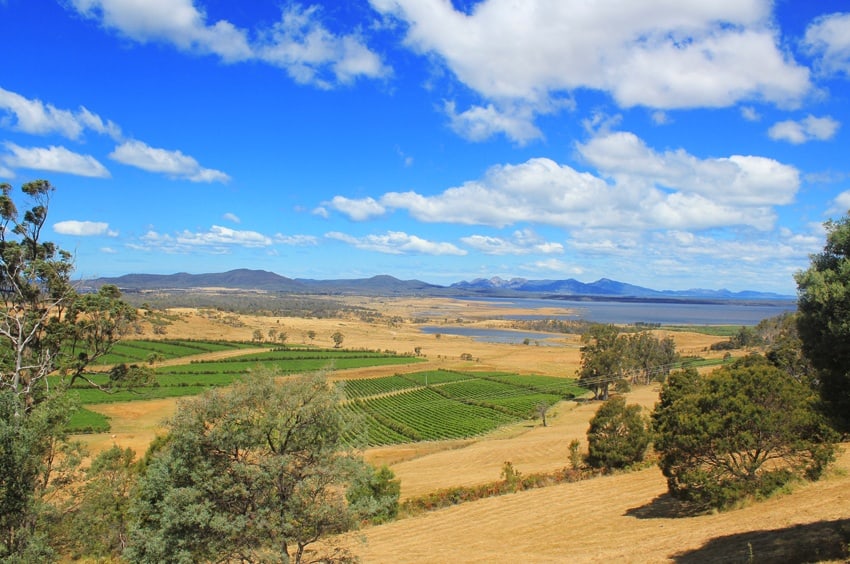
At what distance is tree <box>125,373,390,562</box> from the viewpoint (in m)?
12.3

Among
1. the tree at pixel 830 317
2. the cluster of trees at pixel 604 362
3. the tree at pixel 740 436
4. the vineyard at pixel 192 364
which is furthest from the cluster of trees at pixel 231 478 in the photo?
the cluster of trees at pixel 604 362

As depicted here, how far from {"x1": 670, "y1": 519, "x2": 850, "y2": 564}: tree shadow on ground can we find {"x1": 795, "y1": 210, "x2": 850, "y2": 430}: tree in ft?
10.7

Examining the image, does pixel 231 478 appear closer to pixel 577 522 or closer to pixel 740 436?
pixel 577 522

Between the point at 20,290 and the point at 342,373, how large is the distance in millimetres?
83080

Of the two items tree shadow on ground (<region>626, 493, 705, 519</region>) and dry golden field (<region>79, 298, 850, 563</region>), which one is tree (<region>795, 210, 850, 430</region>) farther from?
tree shadow on ground (<region>626, 493, 705, 519</region>)

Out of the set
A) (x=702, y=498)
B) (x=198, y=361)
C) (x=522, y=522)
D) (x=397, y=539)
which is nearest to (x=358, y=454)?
(x=397, y=539)

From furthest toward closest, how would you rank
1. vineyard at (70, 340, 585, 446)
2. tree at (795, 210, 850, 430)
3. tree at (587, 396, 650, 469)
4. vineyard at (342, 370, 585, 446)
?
vineyard at (70, 340, 585, 446) < vineyard at (342, 370, 585, 446) < tree at (587, 396, 650, 469) < tree at (795, 210, 850, 430)

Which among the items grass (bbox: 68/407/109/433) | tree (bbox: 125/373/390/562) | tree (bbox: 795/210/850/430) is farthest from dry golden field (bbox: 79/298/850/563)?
grass (bbox: 68/407/109/433)

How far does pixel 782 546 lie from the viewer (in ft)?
43.6

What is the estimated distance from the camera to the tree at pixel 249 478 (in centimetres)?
1234

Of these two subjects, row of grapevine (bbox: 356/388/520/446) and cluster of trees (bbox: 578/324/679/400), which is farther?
cluster of trees (bbox: 578/324/679/400)

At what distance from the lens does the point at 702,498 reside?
20.5 metres

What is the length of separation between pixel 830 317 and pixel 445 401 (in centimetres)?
7388

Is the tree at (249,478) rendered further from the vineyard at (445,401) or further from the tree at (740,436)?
the vineyard at (445,401)
